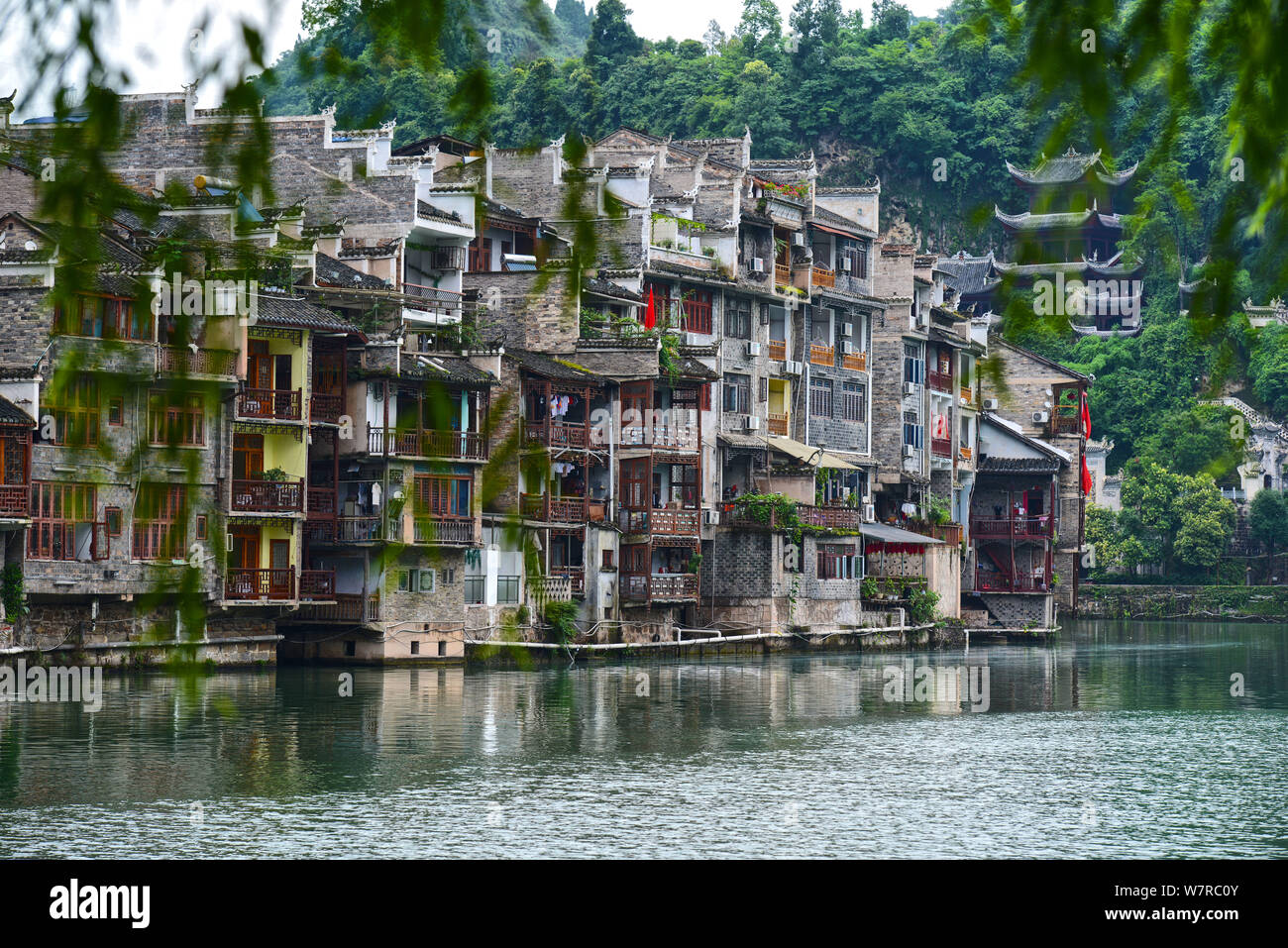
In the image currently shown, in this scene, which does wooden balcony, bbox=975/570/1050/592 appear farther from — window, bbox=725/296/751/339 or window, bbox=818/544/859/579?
window, bbox=725/296/751/339

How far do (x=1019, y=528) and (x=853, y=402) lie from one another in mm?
14065

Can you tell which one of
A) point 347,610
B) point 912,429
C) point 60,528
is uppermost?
point 912,429

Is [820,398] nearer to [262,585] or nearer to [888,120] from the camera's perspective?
[262,585]

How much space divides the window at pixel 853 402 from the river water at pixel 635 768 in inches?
946

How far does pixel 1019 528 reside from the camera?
92375 mm

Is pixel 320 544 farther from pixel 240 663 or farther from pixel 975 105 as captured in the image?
pixel 975 105

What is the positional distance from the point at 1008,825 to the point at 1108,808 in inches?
120

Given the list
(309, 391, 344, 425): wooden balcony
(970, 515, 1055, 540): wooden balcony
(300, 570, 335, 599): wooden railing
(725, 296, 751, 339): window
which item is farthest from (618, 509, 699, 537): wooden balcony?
(970, 515, 1055, 540): wooden balcony

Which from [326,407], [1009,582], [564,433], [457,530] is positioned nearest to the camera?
[326,407]

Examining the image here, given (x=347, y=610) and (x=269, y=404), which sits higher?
(x=269, y=404)

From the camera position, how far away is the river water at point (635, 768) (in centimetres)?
2900

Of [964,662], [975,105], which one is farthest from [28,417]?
[975,105]

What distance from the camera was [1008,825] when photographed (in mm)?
31297

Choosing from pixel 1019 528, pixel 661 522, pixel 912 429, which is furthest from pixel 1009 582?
pixel 661 522
